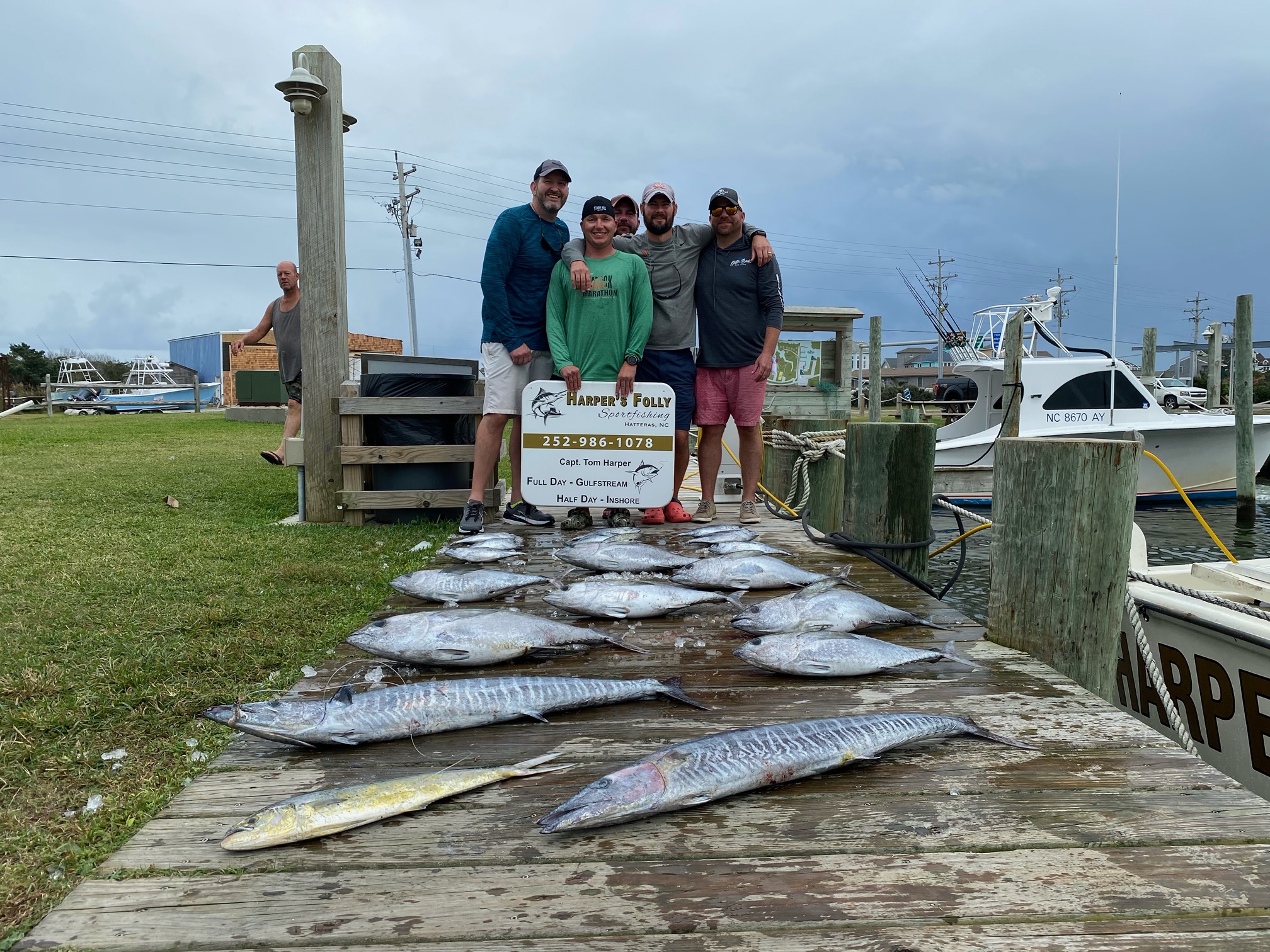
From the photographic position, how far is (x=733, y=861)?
1.71 m

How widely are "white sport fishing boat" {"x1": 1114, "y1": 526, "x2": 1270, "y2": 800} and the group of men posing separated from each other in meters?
2.70

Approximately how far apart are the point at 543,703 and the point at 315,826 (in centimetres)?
81

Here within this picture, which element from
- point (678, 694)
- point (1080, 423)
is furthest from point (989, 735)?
point (1080, 423)

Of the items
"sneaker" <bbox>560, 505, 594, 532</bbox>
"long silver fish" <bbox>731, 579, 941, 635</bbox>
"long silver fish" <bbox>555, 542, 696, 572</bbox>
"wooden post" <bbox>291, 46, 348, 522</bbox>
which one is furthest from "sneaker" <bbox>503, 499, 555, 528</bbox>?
"long silver fish" <bbox>731, 579, 941, 635</bbox>

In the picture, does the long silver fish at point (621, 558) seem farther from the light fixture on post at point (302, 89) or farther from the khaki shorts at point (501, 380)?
the light fixture on post at point (302, 89)

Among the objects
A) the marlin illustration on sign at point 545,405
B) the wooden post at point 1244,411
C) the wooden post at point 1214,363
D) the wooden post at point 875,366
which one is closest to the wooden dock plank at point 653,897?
the marlin illustration on sign at point 545,405

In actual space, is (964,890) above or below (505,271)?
below

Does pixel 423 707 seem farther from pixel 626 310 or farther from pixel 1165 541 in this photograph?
pixel 1165 541

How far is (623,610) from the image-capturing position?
11.4ft

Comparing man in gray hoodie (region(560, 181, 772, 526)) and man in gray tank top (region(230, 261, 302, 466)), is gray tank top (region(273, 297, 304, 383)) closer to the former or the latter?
man in gray tank top (region(230, 261, 302, 466))

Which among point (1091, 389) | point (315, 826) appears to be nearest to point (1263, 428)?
point (1091, 389)

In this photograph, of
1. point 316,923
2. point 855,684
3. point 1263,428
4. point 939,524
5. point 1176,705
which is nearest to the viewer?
point 316,923

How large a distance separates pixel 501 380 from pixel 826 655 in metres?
3.51

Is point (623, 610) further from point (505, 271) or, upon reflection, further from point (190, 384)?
point (190, 384)
